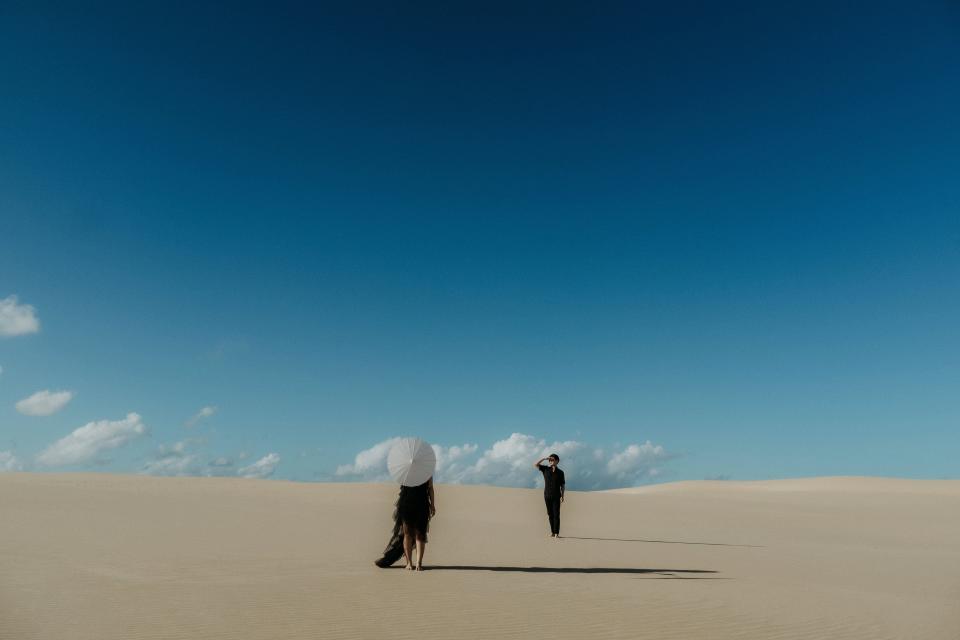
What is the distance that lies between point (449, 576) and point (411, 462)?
196cm

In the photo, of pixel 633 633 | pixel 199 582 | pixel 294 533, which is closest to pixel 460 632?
pixel 633 633

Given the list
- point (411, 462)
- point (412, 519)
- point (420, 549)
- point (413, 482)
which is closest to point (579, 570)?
point (420, 549)

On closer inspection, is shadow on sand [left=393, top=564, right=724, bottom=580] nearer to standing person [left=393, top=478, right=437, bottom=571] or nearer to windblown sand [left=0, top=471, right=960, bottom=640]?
windblown sand [left=0, top=471, right=960, bottom=640]

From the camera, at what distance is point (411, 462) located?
1109cm

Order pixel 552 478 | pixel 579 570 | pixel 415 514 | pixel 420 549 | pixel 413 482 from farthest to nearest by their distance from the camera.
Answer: pixel 552 478
pixel 579 570
pixel 420 549
pixel 415 514
pixel 413 482

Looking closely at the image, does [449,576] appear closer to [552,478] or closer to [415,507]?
[415,507]

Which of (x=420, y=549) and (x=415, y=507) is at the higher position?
(x=415, y=507)

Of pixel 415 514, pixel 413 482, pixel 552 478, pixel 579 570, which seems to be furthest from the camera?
pixel 552 478

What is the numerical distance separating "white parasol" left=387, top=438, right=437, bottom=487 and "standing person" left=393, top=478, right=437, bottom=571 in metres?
0.16

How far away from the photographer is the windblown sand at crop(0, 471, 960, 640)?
7.88 metres

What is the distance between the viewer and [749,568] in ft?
45.4

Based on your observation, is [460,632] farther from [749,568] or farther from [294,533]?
[294,533]

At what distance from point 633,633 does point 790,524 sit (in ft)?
73.3

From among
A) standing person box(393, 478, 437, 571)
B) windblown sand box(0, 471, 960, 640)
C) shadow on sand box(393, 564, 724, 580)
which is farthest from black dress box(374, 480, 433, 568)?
shadow on sand box(393, 564, 724, 580)
